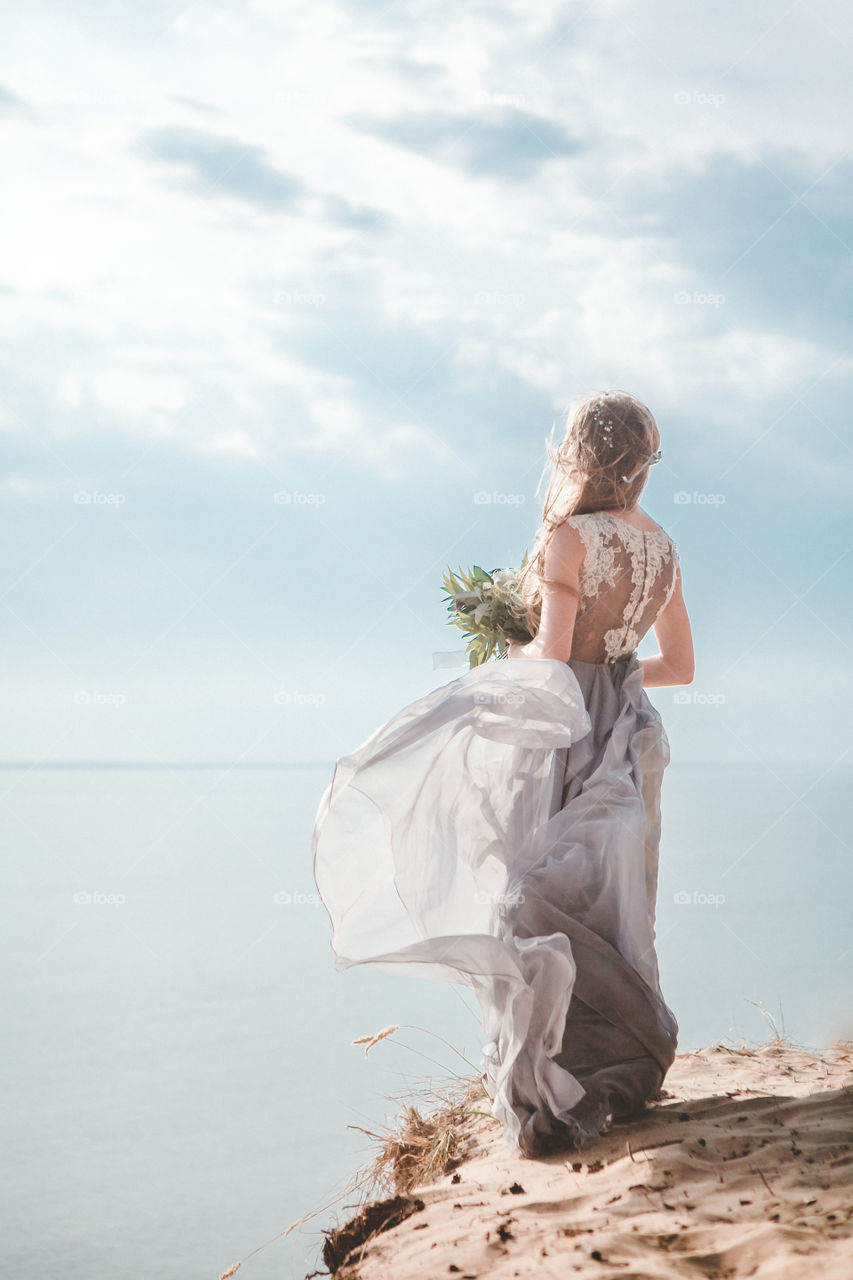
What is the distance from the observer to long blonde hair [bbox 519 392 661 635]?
111 inches

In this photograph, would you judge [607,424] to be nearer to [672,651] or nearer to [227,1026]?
[672,651]

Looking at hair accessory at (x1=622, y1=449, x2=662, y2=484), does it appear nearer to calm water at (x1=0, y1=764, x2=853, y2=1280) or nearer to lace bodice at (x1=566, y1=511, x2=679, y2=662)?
lace bodice at (x1=566, y1=511, x2=679, y2=662)

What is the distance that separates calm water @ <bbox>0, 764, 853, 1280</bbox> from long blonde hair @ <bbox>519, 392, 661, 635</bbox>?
1.53 m

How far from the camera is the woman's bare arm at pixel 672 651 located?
308cm

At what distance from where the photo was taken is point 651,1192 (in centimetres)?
208

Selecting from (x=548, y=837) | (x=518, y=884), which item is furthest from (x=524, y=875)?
(x=548, y=837)

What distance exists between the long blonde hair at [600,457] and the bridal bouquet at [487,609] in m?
0.17

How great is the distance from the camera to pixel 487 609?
309 cm

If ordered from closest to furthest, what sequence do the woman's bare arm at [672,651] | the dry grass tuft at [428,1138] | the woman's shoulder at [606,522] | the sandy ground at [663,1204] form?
the sandy ground at [663,1204] < the woman's shoulder at [606,522] < the dry grass tuft at [428,1138] < the woman's bare arm at [672,651]

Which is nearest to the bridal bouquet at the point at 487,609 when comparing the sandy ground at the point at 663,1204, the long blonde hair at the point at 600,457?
the long blonde hair at the point at 600,457

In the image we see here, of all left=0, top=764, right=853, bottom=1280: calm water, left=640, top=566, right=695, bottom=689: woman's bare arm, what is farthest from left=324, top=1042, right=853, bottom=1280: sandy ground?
left=640, top=566, right=695, bottom=689: woman's bare arm

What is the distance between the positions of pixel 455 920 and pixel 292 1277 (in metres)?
1.58

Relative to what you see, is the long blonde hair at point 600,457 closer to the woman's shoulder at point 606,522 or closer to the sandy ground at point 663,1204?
the woman's shoulder at point 606,522

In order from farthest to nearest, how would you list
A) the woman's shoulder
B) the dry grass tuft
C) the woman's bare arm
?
the woman's bare arm < the dry grass tuft < the woman's shoulder
